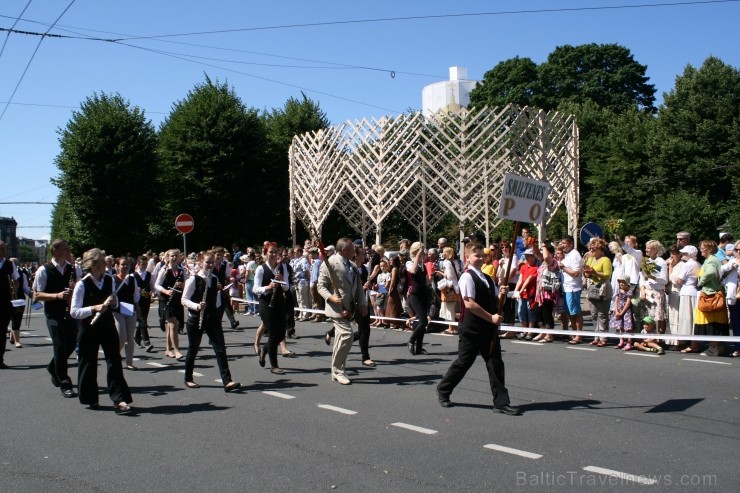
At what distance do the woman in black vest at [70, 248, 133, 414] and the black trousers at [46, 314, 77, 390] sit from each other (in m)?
1.01

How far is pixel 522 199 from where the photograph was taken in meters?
8.25

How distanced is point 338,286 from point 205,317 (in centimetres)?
174

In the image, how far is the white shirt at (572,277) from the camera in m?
13.2

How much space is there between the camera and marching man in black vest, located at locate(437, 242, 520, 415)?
7.67 m

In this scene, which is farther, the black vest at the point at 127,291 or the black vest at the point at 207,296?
the black vest at the point at 127,291

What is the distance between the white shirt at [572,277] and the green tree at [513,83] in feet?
120

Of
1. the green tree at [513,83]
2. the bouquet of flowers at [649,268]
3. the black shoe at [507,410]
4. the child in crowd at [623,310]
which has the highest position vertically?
the green tree at [513,83]

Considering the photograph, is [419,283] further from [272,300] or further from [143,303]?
[143,303]

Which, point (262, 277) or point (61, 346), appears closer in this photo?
point (61, 346)

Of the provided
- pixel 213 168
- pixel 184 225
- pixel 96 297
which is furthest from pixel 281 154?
pixel 96 297

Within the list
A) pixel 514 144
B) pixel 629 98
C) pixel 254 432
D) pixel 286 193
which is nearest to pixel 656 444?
pixel 254 432

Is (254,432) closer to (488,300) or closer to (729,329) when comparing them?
(488,300)

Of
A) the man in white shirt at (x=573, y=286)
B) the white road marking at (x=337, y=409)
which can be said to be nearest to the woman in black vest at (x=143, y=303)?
the white road marking at (x=337, y=409)

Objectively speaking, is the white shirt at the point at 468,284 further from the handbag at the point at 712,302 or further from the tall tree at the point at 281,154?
the tall tree at the point at 281,154
